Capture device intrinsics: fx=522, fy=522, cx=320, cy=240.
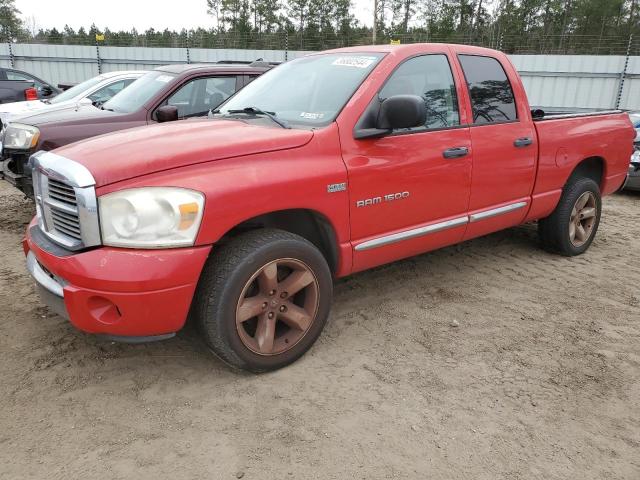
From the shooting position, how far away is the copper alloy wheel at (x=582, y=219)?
4.93 m

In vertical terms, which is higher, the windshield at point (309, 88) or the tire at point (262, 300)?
the windshield at point (309, 88)

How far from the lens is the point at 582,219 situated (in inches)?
201

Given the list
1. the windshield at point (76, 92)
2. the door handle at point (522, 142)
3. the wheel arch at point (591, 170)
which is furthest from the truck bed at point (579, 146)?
the windshield at point (76, 92)

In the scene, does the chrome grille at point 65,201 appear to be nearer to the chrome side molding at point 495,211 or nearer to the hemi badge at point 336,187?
the hemi badge at point 336,187

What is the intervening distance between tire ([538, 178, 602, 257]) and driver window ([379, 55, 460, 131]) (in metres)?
1.71

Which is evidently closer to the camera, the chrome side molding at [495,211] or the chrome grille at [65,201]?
the chrome grille at [65,201]

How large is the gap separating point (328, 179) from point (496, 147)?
162 centimetres

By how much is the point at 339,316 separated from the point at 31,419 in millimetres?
1964

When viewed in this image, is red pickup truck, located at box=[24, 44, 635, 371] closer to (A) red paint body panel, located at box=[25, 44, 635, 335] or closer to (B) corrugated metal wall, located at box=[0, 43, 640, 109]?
(A) red paint body panel, located at box=[25, 44, 635, 335]

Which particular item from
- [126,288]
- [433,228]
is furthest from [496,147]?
[126,288]

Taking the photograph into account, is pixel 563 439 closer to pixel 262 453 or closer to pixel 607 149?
pixel 262 453

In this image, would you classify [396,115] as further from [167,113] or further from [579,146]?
[167,113]

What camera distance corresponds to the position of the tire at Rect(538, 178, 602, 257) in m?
4.77

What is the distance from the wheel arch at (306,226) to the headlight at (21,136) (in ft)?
11.0
